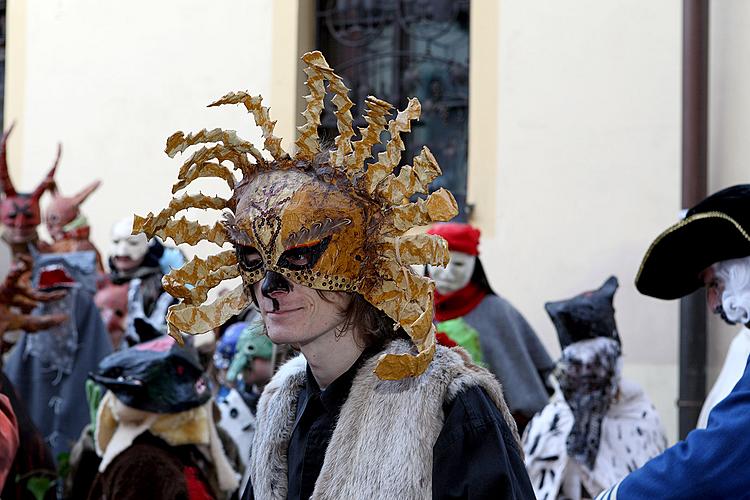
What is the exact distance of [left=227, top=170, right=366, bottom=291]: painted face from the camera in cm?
305

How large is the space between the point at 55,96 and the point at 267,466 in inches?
279

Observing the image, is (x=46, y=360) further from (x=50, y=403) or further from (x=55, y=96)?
(x=55, y=96)

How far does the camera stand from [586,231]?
773 centimetres

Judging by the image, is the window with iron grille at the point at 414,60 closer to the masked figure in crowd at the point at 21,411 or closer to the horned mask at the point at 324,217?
the masked figure in crowd at the point at 21,411

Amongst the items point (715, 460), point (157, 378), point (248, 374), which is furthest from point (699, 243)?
point (248, 374)

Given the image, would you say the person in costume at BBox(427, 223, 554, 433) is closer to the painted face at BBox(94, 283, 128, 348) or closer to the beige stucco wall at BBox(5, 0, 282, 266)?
the painted face at BBox(94, 283, 128, 348)

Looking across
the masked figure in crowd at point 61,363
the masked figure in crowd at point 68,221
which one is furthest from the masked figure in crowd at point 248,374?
the masked figure in crowd at point 68,221

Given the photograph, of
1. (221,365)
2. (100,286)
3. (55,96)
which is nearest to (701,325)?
(221,365)

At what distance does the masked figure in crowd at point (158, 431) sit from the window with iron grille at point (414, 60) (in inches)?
153

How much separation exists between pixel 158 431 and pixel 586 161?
391cm

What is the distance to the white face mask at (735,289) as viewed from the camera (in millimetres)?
3920

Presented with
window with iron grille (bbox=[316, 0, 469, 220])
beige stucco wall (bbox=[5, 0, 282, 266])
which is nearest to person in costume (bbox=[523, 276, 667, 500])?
window with iron grille (bbox=[316, 0, 469, 220])

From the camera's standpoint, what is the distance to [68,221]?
868cm

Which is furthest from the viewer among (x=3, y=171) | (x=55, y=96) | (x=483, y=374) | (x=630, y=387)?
(x=55, y=96)
